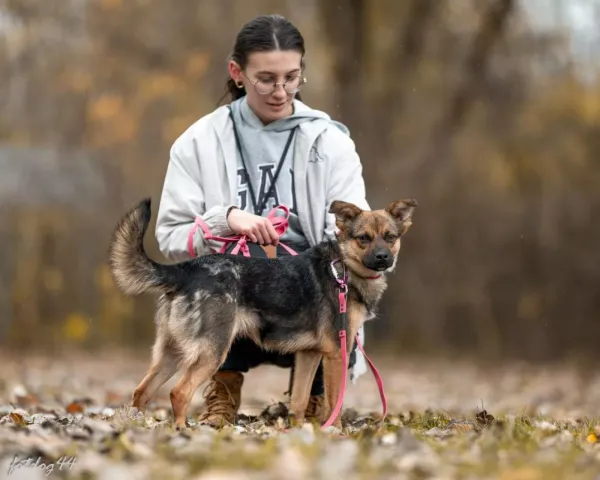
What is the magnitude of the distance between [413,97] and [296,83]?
1451 cm

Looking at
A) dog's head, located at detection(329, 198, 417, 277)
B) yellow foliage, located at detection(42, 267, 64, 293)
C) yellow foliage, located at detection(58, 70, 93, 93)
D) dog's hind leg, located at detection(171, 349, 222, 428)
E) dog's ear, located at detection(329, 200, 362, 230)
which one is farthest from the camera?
yellow foliage, located at detection(42, 267, 64, 293)

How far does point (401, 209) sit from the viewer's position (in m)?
6.69

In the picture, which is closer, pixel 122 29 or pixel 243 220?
pixel 243 220

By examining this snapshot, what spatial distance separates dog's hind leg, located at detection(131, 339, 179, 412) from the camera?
622cm

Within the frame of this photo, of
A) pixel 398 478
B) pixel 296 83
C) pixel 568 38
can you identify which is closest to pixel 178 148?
pixel 296 83

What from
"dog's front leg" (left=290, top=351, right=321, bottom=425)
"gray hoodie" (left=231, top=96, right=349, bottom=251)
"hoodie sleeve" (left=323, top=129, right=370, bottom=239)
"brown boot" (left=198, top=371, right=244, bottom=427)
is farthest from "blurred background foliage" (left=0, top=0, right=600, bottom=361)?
"dog's front leg" (left=290, top=351, right=321, bottom=425)

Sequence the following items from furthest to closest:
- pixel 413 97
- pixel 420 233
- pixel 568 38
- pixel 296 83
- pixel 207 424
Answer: pixel 413 97 → pixel 420 233 → pixel 568 38 → pixel 296 83 → pixel 207 424

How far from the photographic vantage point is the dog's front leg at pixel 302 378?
6.42m

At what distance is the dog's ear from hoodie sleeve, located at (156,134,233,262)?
78 cm

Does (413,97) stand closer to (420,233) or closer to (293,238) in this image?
(420,233)

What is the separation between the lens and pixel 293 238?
278 inches

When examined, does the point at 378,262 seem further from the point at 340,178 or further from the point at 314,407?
the point at 314,407

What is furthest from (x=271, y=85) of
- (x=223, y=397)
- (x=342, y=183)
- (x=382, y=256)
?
(x=223, y=397)

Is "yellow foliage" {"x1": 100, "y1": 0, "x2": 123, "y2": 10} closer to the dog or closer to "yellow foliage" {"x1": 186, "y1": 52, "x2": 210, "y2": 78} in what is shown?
"yellow foliage" {"x1": 186, "y1": 52, "x2": 210, "y2": 78}
